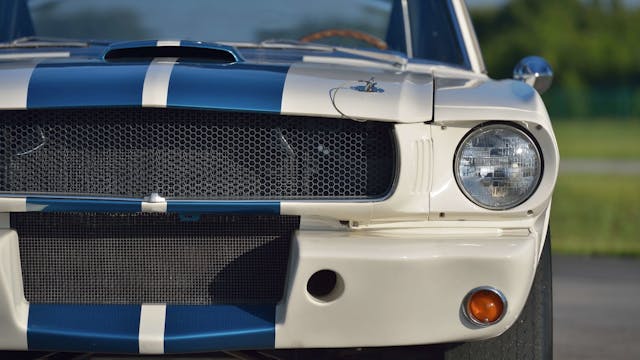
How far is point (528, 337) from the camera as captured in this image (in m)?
3.71

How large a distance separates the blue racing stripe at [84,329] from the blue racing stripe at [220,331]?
97 mm

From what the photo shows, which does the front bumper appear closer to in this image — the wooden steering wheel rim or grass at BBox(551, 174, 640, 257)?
the wooden steering wheel rim

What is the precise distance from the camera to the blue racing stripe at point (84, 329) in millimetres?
3377

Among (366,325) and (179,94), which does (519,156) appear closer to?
(366,325)

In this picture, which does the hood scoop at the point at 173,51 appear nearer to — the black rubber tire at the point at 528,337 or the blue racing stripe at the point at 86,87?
the blue racing stripe at the point at 86,87

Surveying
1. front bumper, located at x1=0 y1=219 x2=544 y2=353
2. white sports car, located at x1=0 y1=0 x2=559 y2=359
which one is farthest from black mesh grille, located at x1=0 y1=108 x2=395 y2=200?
front bumper, located at x1=0 y1=219 x2=544 y2=353

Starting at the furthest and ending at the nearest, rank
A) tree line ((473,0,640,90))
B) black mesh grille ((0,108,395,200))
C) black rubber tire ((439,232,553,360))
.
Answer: tree line ((473,0,640,90)) → black rubber tire ((439,232,553,360)) → black mesh grille ((0,108,395,200))

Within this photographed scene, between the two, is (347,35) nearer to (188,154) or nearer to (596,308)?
(188,154)

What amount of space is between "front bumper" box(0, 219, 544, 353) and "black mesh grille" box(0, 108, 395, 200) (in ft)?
0.53

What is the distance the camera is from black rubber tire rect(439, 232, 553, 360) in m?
3.70

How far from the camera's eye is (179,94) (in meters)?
3.42

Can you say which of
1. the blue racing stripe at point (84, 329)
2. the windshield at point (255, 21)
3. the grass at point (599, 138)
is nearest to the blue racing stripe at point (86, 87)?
the blue racing stripe at point (84, 329)

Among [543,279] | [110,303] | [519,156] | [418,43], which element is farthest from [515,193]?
[418,43]

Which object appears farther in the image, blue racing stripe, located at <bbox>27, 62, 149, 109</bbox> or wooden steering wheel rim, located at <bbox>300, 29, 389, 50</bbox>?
wooden steering wheel rim, located at <bbox>300, 29, 389, 50</bbox>
